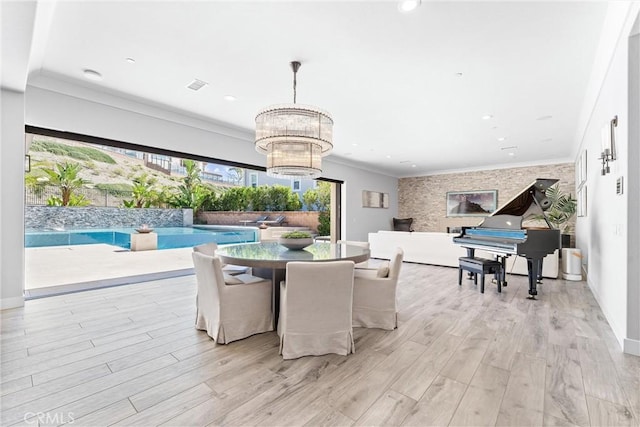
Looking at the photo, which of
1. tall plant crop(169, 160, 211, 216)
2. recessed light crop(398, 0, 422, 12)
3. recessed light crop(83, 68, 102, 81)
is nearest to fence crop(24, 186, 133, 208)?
tall plant crop(169, 160, 211, 216)

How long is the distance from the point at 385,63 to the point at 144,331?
3606mm

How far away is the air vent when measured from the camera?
3552mm

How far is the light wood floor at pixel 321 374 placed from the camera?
1599 millimetres

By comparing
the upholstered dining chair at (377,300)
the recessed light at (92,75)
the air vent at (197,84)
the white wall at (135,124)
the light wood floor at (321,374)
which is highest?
the air vent at (197,84)

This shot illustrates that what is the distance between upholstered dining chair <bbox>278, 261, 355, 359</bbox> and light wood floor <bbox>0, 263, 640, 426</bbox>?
0.11m

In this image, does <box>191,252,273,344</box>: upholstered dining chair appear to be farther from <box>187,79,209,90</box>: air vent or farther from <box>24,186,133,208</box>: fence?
<box>24,186,133,208</box>: fence

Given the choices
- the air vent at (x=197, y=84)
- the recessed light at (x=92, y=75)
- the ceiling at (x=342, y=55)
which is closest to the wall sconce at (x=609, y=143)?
the ceiling at (x=342, y=55)

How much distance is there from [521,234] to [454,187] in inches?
246

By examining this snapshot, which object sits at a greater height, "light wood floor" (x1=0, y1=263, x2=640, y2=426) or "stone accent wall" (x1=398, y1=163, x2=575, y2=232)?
"stone accent wall" (x1=398, y1=163, x2=575, y2=232)

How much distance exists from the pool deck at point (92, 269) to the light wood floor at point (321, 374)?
3.67 ft

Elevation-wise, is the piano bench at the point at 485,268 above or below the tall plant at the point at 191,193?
below

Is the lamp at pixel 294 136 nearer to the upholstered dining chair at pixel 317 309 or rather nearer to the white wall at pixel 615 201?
the upholstered dining chair at pixel 317 309

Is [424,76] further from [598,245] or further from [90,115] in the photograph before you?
[90,115]

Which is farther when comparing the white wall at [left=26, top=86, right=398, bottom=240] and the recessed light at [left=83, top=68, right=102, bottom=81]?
the white wall at [left=26, top=86, right=398, bottom=240]
